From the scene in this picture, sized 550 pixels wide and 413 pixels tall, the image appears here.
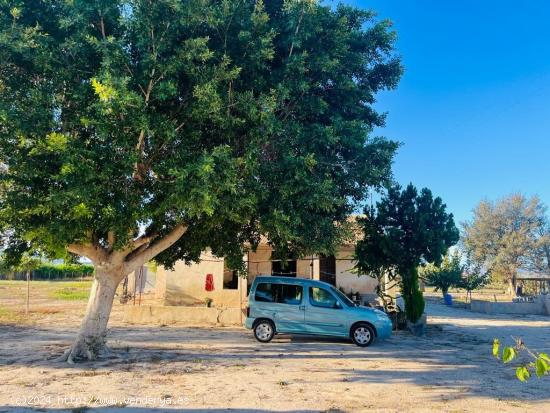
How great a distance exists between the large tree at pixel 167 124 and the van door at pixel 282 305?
353 cm

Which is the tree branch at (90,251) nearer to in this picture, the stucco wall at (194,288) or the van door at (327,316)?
the van door at (327,316)

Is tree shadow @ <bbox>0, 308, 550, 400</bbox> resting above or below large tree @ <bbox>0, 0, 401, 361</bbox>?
below

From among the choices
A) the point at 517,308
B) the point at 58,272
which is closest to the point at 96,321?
the point at 517,308

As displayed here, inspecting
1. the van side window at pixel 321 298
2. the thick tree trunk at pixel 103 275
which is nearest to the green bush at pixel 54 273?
the thick tree trunk at pixel 103 275

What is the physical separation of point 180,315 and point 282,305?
5.95 m

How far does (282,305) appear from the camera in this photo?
41.7 feet

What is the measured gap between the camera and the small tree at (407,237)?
15.2 meters

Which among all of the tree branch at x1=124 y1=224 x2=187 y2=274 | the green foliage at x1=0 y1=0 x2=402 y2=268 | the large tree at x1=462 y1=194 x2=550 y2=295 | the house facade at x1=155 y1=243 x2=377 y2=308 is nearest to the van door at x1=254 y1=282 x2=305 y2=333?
the green foliage at x1=0 y1=0 x2=402 y2=268

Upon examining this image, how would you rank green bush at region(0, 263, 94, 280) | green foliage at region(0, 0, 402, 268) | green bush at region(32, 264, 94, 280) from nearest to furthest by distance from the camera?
1. green foliage at region(0, 0, 402, 268)
2. green bush at region(0, 263, 94, 280)
3. green bush at region(32, 264, 94, 280)

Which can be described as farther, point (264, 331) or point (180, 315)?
point (180, 315)

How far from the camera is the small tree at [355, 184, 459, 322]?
15.2 m

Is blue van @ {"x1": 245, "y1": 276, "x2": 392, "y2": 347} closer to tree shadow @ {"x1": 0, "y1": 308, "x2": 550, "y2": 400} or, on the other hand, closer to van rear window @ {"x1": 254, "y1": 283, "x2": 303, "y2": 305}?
van rear window @ {"x1": 254, "y1": 283, "x2": 303, "y2": 305}

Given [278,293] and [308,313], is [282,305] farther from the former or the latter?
[308,313]

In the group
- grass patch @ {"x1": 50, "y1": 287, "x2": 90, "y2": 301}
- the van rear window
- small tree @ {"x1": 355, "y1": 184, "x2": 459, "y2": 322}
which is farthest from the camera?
grass patch @ {"x1": 50, "y1": 287, "x2": 90, "y2": 301}
